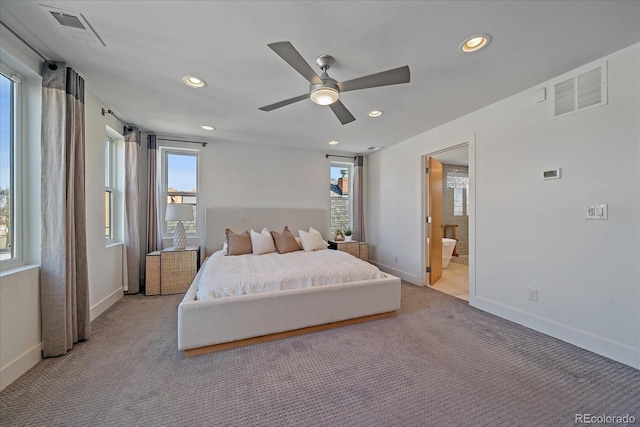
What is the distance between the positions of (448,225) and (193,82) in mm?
6438

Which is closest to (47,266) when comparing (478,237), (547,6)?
(547,6)

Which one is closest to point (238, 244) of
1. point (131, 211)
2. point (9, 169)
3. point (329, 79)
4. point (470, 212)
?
point (131, 211)

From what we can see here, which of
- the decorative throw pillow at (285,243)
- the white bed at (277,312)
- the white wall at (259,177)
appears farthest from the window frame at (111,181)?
the decorative throw pillow at (285,243)

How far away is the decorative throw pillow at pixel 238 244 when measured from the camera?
378 cm

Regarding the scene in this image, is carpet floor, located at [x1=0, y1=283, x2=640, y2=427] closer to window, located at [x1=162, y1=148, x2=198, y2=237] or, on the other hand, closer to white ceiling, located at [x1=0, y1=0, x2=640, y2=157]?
window, located at [x1=162, y1=148, x2=198, y2=237]

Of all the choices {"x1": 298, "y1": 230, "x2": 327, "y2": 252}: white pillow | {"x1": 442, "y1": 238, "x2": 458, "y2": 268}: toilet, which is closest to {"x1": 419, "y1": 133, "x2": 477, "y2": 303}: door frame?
{"x1": 442, "y1": 238, "x2": 458, "y2": 268}: toilet

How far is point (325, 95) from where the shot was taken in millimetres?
2010

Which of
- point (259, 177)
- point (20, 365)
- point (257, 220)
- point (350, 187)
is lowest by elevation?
point (20, 365)

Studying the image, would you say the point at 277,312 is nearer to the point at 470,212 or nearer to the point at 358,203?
the point at 470,212

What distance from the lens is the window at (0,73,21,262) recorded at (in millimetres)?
A: 1869

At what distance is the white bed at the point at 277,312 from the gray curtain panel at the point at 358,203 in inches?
99.3

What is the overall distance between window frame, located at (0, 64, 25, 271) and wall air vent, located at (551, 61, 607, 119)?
4.75m

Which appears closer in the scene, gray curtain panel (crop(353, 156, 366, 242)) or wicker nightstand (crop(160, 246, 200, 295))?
wicker nightstand (crop(160, 246, 200, 295))

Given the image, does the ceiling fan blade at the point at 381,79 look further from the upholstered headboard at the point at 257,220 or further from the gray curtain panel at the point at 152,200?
the gray curtain panel at the point at 152,200
